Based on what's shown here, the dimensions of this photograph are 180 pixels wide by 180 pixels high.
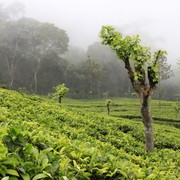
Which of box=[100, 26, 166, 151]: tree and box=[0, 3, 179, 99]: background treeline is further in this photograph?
box=[0, 3, 179, 99]: background treeline

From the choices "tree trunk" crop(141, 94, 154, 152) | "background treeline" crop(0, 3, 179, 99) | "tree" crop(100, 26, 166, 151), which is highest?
"background treeline" crop(0, 3, 179, 99)

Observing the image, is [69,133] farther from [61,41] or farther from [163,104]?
[61,41]

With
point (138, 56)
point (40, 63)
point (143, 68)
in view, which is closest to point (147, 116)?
point (143, 68)

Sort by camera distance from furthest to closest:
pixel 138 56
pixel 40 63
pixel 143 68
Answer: pixel 40 63, pixel 143 68, pixel 138 56

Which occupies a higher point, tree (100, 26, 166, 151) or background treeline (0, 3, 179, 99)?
background treeline (0, 3, 179, 99)

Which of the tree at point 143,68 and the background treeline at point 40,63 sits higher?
the background treeline at point 40,63

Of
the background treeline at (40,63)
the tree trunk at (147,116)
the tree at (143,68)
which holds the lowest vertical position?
the tree trunk at (147,116)

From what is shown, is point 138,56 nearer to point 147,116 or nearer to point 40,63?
point 147,116

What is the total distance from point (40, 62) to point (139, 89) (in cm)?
6946

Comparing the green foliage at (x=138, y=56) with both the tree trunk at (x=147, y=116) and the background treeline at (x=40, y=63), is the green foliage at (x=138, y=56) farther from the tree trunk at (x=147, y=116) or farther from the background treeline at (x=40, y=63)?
the background treeline at (x=40, y=63)

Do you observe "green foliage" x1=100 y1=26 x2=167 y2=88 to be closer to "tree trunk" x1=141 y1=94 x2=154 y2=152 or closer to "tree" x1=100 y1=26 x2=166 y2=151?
"tree" x1=100 y1=26 x2=166 y2=151

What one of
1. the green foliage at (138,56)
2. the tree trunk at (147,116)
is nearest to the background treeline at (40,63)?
the green foliage at (138,56)

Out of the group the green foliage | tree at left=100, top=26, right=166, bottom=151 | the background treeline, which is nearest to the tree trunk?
tree at left=100, top=26, right=166, bottom=151

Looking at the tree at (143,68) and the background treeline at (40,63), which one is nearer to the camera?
the tree at (143,68)
